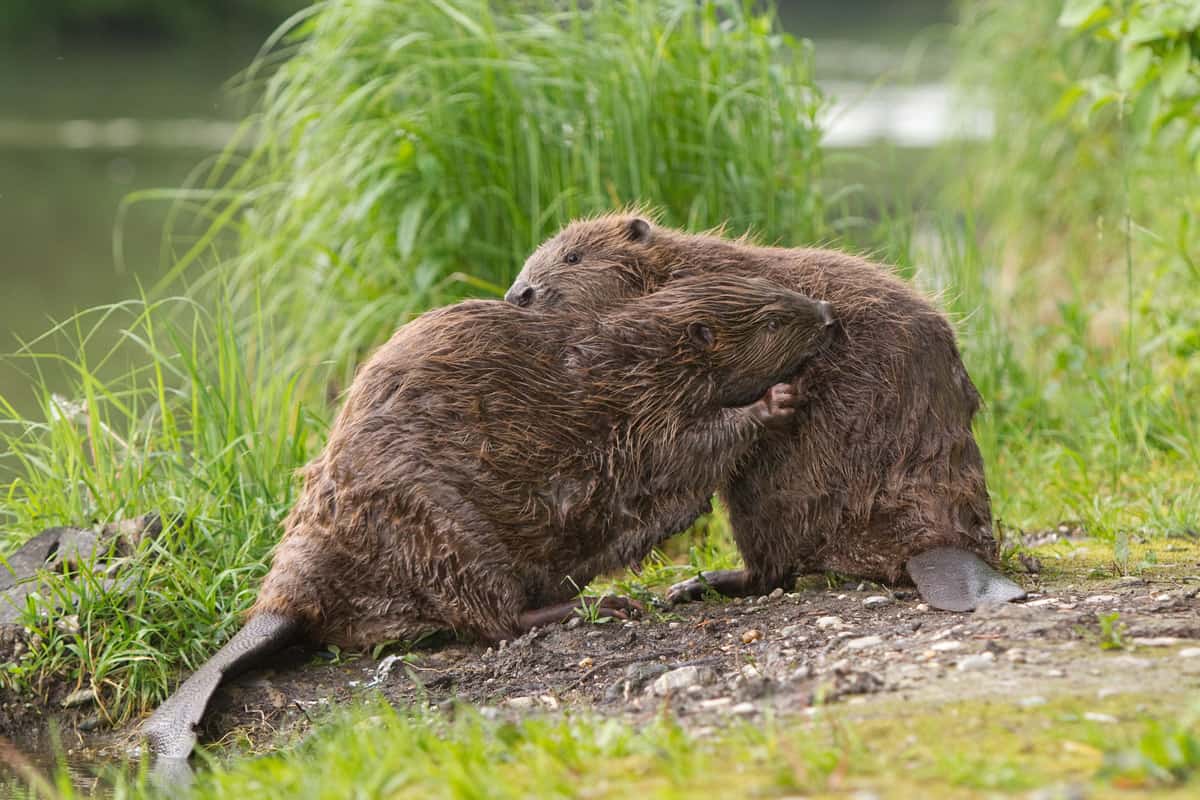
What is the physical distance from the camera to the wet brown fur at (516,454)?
9.97 feet

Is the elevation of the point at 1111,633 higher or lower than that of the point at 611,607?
higher

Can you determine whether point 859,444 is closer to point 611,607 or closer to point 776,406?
point 776,406

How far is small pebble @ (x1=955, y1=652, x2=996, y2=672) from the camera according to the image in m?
2.37

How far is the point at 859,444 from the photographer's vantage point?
3.12 meters

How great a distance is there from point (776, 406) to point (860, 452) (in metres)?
0.21

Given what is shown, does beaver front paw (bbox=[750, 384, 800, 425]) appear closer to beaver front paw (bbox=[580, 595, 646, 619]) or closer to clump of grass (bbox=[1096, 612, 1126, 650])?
beaver front paw (bbox=[580, 595, 646, 619])

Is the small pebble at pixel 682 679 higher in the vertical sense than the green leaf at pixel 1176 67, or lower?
lower

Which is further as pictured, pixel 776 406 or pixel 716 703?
pixel 776 406

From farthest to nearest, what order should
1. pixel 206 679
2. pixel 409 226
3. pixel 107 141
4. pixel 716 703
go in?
pixel 107 141 < pixel 409 226 < pixel 206 679 < pixel 716 703

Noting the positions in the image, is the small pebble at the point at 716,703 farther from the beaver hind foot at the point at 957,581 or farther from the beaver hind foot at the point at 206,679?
the beaver hind foot at the point at 206,679

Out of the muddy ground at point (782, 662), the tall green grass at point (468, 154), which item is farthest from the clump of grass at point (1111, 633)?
the tall green grass at point (468, 154)

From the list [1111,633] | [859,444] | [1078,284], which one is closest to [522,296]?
[859,444]

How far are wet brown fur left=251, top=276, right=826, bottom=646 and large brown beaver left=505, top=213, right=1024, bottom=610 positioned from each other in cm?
10

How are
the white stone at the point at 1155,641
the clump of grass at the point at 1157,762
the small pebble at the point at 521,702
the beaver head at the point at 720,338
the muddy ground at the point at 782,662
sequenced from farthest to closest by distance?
the beaver head at the point at 720,338 → the small pebble at the point at 521,702 → the white stone at the point at 1155,641 → the muddy ground at the point at 782,662 → the clump of grass at the point at 1157,762
